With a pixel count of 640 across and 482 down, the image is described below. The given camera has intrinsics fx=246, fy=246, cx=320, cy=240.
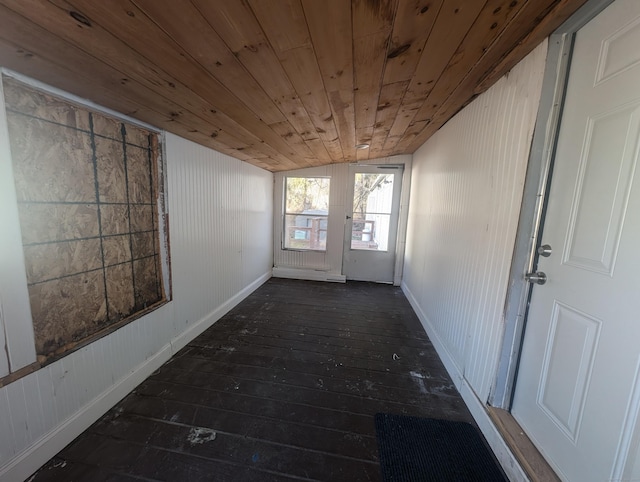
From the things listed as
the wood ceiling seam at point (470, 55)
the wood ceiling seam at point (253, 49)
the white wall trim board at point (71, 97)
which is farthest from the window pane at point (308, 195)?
the white wall trim board at point (71, 97)

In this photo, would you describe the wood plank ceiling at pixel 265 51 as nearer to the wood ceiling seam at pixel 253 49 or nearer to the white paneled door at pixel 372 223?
the wood ceiling seam at pixel 253 49

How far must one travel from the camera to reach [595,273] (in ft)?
3.31

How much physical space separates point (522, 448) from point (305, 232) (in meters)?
3.86

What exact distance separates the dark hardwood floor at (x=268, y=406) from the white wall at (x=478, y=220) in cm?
35

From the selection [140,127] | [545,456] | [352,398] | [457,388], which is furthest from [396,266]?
[140,127]

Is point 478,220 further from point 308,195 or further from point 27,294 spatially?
point 308,195

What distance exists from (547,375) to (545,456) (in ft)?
1.23

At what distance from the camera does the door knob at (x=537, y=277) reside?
1.26 meters

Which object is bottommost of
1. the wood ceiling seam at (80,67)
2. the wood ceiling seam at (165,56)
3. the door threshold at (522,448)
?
the door threshold at (522,448)

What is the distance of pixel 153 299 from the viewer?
1987 millimetres

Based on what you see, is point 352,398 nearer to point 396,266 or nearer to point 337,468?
point 337,468

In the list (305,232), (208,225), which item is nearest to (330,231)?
(305,232)

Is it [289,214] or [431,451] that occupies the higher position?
[289,214]

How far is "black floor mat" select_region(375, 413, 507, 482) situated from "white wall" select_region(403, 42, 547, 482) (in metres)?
0.25
